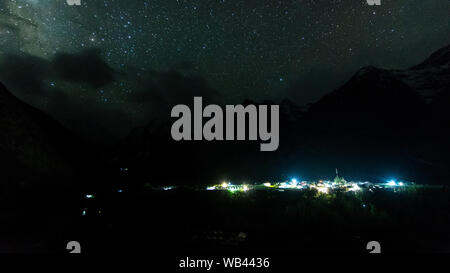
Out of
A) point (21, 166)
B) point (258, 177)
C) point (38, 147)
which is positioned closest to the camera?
point (21, 166)

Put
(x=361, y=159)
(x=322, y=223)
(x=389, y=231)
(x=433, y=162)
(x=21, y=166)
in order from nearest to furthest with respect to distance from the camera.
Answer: (x=389, y=231), (x=322, y=223), (x=21, y=166), (x=433, y=162), (x=361, y=159)

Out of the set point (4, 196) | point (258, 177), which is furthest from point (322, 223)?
point (258, 177)

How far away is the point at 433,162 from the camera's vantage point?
164m
